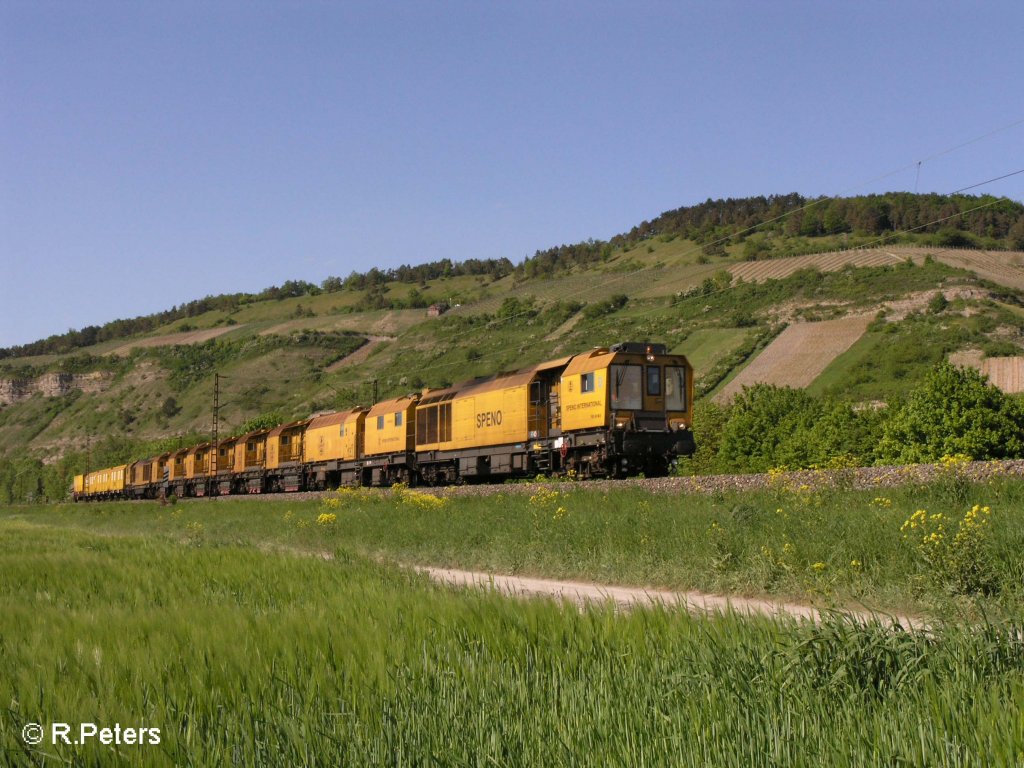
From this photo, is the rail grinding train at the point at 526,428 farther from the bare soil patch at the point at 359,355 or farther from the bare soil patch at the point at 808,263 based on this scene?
the bare soil patch at the point at 359,355

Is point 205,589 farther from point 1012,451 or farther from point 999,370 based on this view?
point 999,370

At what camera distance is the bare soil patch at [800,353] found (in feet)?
288

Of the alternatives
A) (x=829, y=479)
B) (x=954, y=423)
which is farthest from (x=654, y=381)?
(x=954, y=423)

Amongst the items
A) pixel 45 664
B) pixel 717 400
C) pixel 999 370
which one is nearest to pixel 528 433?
pixel 45 664

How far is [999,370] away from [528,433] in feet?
188

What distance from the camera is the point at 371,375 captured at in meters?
134

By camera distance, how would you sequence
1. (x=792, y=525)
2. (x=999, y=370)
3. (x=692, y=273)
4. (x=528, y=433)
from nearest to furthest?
(x=792, y=525) → (x=528, y=433) → (x=999, y=370) → (x=692, y=273)

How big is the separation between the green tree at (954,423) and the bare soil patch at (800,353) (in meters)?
34.8

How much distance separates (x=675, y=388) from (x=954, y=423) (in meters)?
18.6

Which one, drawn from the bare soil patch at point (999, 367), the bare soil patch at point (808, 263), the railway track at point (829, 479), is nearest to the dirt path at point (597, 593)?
the railway track at point (829, 479)

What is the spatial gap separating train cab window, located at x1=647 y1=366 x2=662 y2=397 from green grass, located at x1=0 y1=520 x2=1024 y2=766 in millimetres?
26295

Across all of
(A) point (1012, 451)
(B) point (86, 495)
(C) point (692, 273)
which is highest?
(C) point (692, 273)

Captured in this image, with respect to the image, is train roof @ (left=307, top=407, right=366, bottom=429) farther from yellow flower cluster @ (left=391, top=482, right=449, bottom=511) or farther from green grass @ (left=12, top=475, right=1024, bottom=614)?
green grass @ (left=12, top=475, right=1024, bottom=614)

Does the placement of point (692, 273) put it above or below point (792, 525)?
above
